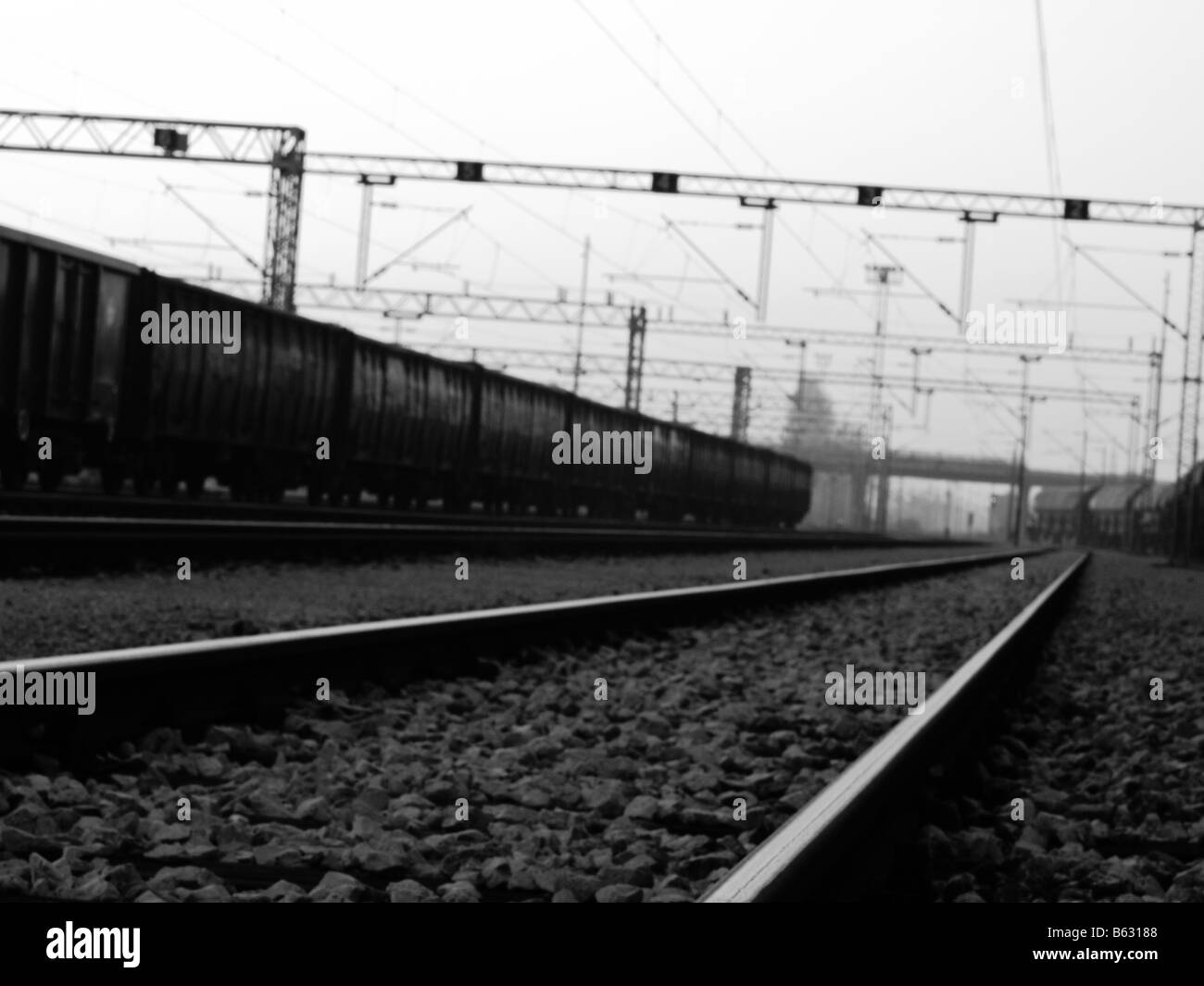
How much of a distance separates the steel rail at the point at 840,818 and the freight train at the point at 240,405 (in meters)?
13.9

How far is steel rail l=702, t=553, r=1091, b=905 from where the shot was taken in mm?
3041

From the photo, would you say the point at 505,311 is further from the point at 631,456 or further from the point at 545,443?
the point at 545,443

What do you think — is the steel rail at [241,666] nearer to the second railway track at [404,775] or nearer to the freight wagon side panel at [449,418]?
the second railway track at [404,775]

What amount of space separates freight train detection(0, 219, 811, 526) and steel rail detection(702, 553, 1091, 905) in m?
13.9

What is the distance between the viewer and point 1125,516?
71000 millimetres

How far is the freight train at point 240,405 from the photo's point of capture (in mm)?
18172

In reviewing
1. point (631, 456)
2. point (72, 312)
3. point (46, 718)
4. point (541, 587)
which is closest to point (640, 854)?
point (46, 718)

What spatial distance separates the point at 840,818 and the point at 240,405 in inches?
795

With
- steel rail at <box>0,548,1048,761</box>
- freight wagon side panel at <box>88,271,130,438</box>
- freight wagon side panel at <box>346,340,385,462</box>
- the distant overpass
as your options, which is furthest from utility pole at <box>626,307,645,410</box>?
the distant overpass
